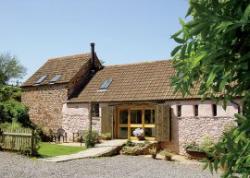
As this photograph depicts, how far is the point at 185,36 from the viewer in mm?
3295

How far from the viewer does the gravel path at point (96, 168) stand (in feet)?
47.1

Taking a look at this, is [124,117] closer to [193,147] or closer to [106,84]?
[106,84]

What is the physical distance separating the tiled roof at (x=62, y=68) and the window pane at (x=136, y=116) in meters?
6.73

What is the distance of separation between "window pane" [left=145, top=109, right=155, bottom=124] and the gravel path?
4.86 metres

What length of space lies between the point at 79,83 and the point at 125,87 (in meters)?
5.07

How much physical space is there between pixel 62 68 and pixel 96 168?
16.7m

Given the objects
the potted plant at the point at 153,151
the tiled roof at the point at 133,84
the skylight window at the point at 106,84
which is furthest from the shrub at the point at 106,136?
the potted plant at the point at 153,151

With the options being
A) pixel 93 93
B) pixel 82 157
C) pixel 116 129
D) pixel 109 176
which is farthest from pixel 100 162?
pixel 93 93

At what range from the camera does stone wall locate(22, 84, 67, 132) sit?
29672mm

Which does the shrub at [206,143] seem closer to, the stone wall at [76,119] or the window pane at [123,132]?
the window pane at [123,132]

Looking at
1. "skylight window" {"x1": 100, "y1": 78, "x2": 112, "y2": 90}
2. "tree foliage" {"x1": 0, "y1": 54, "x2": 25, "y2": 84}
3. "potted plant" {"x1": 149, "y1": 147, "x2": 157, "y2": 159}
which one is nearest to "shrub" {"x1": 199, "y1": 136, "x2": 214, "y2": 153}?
"potted plant" {"x1": 149, "y1": 147, "x2": 157, "y2": 159}

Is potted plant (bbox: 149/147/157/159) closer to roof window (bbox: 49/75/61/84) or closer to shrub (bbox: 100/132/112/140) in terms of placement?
shrub (bbox: 100/132/112/140)

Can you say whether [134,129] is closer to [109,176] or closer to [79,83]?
[79,83]

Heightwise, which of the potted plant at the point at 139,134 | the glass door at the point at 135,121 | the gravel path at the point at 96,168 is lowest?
the gravel path at the point at 96,168
